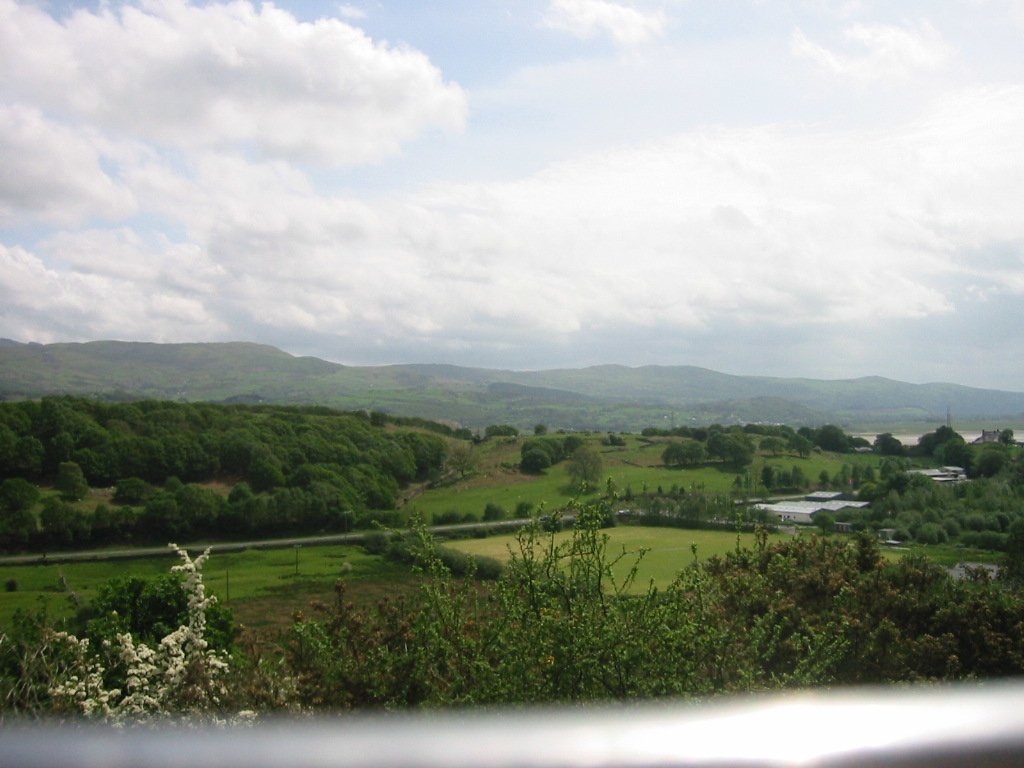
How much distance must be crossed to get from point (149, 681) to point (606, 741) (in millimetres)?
9945

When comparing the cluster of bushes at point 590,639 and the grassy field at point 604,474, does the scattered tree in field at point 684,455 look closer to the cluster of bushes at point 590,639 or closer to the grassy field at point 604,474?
the grassy field at point 604,474

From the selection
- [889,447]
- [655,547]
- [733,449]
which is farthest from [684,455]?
[655,547]

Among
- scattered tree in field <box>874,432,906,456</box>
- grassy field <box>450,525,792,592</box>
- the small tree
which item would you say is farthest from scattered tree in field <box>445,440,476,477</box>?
grassy field <box>450,525,792,592</box>

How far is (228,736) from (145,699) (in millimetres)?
8435

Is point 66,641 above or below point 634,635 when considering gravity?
below

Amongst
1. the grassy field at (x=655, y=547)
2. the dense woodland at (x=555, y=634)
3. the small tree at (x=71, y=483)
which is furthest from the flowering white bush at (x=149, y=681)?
the small tree at (x=71, y=483)

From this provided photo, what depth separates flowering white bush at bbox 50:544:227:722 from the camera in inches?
325

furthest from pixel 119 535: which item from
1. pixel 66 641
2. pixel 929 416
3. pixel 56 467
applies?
pixel 929 416

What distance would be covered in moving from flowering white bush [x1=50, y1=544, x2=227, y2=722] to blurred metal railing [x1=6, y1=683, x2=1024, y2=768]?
6.82 metres

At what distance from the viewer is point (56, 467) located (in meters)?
53.8

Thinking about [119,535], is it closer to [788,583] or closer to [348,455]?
[348,455]

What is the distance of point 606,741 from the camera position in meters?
1.26

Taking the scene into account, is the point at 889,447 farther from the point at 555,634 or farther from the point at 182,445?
the point at 555,634

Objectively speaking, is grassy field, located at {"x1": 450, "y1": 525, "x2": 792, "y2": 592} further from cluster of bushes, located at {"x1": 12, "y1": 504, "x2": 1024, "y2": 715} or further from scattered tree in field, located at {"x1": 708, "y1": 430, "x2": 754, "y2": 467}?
scattered tree in field, located at {"x1": 708, "y1": 430, "x2": 754, "y2": 467}
